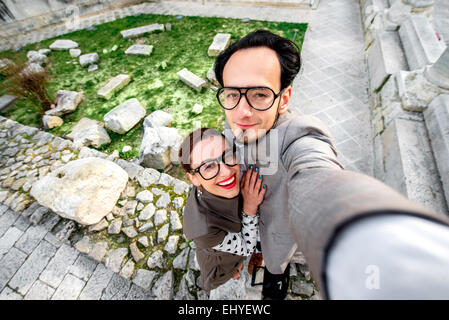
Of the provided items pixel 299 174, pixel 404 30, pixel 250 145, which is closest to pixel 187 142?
pixel 250 145

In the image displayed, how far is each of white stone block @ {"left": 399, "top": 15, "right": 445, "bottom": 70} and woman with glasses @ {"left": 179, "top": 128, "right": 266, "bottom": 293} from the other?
12.5 ft

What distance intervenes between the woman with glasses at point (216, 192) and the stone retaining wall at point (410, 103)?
2096 mm

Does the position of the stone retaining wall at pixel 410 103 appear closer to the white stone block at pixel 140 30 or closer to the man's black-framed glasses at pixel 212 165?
the man's black-framed glasses at pixel 212 165

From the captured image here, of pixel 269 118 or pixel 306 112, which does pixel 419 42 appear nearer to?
pixel 306 112

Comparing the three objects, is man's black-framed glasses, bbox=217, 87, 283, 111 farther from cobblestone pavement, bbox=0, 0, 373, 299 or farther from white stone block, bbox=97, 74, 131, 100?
white stone block, bbox=97, 74, 131, 100

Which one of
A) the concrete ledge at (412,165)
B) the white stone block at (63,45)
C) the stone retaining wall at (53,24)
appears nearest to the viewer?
the concrete ledge at (412,165)

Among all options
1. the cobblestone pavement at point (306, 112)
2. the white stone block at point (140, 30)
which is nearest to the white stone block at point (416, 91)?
the cobblestone pavement at point (306, 112)

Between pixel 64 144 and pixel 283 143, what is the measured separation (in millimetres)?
4639

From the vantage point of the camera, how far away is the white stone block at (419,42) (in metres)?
3.17

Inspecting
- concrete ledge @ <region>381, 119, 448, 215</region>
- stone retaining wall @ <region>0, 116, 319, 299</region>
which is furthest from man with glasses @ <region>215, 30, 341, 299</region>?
concrete ledge @ <region>381, 119, 448, 215</region>

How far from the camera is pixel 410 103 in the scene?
2.79m

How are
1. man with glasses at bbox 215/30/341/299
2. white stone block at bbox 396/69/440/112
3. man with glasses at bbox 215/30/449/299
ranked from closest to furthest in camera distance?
man with glasses at bbox 215/30/449/299
man with glasses at bbox 215/30/341/299
white stone block at bbox 396/69/440/112

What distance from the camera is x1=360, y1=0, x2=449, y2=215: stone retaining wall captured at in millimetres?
2281
